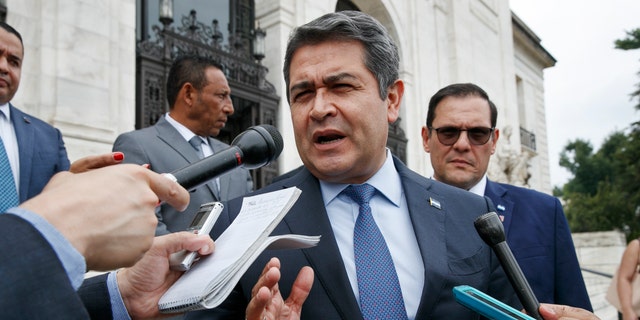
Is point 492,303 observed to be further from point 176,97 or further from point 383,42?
point 176,97

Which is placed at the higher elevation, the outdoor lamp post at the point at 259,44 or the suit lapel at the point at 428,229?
the outdoor lamp post at the point at 259,44

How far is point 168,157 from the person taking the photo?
11.8ft

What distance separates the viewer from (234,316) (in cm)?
184

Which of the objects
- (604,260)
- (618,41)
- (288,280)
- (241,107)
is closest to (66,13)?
(241,107)

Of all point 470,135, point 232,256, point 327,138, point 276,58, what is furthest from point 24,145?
point 276,58

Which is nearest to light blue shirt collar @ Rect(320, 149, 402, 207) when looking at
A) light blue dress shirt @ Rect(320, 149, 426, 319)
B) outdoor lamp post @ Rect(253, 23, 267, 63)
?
light blue dress shirt @ Rect(320, 149, 426, 319)

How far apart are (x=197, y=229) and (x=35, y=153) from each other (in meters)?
2.25

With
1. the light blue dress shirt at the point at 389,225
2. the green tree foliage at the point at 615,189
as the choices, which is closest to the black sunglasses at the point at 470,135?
the light blue dress shirt at the point at 389,225

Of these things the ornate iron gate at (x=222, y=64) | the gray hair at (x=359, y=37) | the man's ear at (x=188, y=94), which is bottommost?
the gray hair at (x=359, y=37)

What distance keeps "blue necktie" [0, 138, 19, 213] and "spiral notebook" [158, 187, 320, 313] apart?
6.04ft

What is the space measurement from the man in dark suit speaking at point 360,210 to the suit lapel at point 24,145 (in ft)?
5.25

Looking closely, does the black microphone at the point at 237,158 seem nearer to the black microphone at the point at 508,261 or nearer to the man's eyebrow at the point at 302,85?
the man's eyebrow at the point at 302,85

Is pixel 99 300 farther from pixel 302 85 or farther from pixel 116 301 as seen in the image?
pixel 302 85

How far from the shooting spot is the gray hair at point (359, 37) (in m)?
2.18
